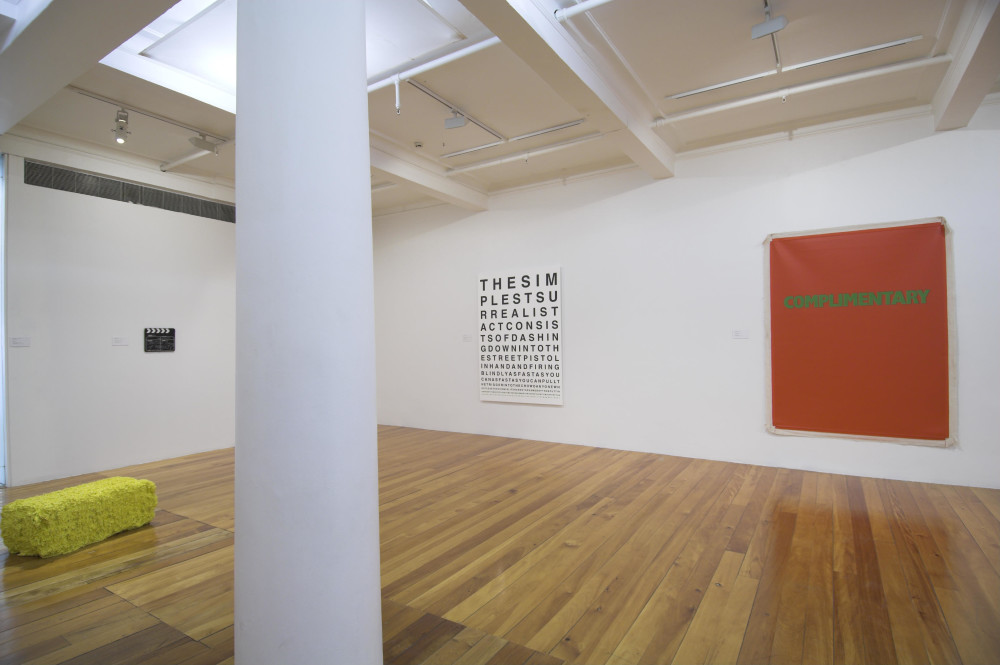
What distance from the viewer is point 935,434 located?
446 centimetres

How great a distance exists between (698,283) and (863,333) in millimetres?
1526

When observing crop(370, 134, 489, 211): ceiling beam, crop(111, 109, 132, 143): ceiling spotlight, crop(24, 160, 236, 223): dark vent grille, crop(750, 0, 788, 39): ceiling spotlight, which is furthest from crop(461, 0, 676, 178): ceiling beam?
crop(24, 160, 236, 223): dark vent grille

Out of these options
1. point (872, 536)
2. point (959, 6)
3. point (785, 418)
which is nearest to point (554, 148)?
point (959, 6)

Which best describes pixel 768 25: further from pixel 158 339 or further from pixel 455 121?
pixel 158 339

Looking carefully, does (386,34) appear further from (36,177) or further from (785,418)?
(785,418)

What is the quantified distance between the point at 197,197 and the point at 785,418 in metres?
7.02

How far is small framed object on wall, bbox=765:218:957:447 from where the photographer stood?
4480 mm

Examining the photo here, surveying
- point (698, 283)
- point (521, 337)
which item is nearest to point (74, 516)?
point (521, 337)

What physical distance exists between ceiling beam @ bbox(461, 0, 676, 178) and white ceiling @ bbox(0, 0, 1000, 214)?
15mm

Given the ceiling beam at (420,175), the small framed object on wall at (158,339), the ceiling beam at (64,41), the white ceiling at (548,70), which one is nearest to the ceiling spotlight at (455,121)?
the white ceiling at (548,70)

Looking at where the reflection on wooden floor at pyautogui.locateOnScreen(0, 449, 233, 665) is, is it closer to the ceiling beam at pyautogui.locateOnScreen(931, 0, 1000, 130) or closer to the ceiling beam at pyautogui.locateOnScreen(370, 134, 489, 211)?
the ceiling beam at pyautogui.locateOnScreen(370, 134, 489, 211)

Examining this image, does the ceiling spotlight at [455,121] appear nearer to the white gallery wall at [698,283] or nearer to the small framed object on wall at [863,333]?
the white gallery wall at [698,283]

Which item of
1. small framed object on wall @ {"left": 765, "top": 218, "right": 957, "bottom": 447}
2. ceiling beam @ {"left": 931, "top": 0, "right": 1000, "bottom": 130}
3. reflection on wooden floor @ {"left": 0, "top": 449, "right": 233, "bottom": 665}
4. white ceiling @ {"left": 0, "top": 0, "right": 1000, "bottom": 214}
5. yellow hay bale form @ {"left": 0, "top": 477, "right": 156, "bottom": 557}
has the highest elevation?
white ceiling @ {"left": 0, "top": 0, "right": 1000, "bottom": 214}

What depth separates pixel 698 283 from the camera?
18.2 ft
